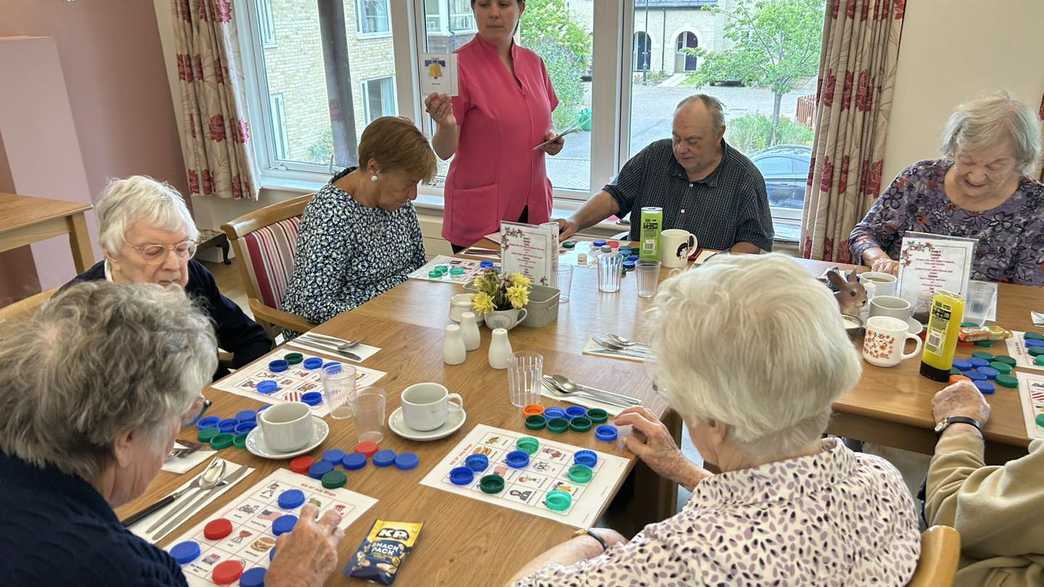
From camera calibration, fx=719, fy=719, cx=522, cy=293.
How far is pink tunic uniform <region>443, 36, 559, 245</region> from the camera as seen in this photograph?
2.91 meters

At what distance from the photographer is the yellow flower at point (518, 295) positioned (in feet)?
6.28

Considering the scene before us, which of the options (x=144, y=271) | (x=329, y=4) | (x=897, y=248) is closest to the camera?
(x=144, y=271)

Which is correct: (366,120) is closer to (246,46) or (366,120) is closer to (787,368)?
(246,46)

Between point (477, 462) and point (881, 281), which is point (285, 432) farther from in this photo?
point (881, 281)

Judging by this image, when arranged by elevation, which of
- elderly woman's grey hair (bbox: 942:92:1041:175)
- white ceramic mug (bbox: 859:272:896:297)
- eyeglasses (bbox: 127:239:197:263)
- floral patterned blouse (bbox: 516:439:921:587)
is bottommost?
white ceramic mug (bbox: 859:272:896:297)

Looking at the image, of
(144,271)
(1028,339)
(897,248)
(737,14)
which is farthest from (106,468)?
(737,14)

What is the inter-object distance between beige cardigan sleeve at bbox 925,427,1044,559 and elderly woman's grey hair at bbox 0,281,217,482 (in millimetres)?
1233

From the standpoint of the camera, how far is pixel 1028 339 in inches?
72.4

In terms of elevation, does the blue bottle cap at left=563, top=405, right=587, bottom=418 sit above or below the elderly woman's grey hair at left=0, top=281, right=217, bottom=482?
below

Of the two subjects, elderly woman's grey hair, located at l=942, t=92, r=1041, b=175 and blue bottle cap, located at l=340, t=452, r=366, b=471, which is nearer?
blue bottle cap, located at l=340, t=452, r=366, b=471

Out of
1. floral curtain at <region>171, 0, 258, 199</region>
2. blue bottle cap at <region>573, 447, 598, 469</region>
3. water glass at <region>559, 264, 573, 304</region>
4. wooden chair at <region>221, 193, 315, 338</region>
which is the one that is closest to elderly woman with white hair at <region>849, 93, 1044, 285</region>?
water glass at <region>559, 264, 573, 304</region>

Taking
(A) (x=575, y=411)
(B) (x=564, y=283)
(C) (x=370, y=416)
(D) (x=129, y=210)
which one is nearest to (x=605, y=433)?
(A) (x=575, y=411)

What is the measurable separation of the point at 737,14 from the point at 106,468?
3493 millimetres

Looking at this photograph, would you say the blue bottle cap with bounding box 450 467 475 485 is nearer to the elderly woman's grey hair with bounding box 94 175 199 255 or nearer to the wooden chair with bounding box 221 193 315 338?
the elderly woman's grey hair with bounding box 94 175 199 255
